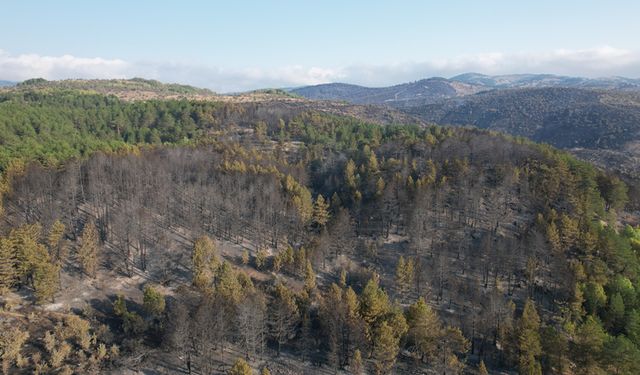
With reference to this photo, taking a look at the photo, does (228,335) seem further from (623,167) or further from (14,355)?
(623,167)

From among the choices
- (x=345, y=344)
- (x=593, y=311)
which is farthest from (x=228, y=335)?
(x=593, y=311)

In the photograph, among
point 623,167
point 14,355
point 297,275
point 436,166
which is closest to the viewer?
point 14,355

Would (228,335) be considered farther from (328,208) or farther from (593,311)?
(593,311)

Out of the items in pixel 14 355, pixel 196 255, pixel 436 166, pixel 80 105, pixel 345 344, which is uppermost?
pixel 80 105

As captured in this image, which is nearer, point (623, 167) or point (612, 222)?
point (612, 222)

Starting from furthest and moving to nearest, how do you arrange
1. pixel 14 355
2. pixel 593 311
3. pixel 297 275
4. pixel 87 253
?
pixel 297 275, pixel 87 253, pixel 593 311, pixel 14 355

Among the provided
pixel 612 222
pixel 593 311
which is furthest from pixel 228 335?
pixel 612 222

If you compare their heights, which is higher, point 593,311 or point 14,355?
point 14,355
